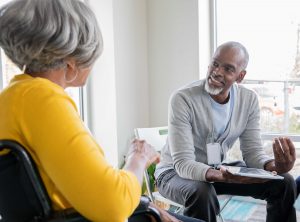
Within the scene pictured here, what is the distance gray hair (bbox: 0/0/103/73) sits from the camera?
2.77 feet

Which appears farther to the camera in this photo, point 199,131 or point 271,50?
point 271,50

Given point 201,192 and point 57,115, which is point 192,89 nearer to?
point 201,192

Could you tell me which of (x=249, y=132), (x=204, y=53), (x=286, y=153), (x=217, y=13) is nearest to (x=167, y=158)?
(x=249, y=132)

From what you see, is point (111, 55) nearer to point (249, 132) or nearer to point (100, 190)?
point (249, 132)

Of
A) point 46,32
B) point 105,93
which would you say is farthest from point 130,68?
point 46,32

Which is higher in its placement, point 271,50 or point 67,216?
point 271,50

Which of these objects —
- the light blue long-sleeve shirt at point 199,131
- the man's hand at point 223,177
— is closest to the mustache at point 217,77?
the light blue long-sleeve shirt at point 199,131

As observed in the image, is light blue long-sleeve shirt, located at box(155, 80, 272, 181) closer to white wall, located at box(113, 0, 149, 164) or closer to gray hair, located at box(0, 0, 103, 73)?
white wall, located at box(113, 0, 149, 164)

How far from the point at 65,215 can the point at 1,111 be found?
29 cm

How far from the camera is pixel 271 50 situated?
2.91 meters

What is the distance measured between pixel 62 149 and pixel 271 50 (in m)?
2.48

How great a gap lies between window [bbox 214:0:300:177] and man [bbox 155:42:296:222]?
872 millimetres

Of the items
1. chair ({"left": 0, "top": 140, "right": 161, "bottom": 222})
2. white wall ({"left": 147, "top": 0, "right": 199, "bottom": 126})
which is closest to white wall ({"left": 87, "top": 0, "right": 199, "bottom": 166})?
white wall ({"left": 147, "top": 0, "right": 199, "bottom": 126})

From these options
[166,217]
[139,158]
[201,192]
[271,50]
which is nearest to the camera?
[139,158]
